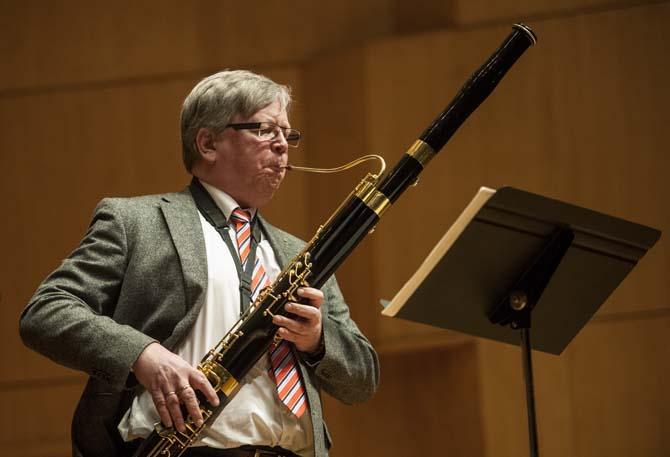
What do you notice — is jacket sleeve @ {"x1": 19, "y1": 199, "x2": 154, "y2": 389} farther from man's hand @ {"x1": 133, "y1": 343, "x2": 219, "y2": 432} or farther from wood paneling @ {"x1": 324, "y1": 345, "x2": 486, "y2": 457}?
wood paneling @ {"x1": 324, "y1": 345, "x2": 486, "y2": 457}

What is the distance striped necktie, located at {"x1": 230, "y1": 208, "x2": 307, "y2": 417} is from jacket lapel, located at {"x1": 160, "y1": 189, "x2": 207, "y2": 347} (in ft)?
0.33

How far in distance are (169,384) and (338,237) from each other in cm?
49

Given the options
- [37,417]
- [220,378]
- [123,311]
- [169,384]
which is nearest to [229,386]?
[220,378]

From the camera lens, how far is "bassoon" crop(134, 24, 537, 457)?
202cm

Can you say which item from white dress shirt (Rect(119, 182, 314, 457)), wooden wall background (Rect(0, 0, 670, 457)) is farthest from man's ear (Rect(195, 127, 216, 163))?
wooden wall background (Rect(0, 0, 670, 457))

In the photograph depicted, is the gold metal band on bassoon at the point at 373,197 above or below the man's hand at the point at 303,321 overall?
above

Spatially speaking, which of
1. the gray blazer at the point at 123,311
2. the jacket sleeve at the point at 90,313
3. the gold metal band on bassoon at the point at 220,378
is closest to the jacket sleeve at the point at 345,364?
the gray blazer at the point at 123,311

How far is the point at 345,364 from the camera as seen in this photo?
218 cm

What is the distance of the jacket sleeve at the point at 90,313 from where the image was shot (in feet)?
6.37

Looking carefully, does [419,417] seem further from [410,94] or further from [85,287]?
[85,287]

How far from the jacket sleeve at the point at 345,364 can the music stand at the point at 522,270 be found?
30 cm

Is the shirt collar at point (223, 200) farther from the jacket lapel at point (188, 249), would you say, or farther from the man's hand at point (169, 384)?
the man's hand at point (169, 384)

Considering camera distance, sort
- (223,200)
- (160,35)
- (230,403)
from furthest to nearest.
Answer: (160,35), (223,200), (230,403)

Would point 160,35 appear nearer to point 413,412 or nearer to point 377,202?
point 413,412
